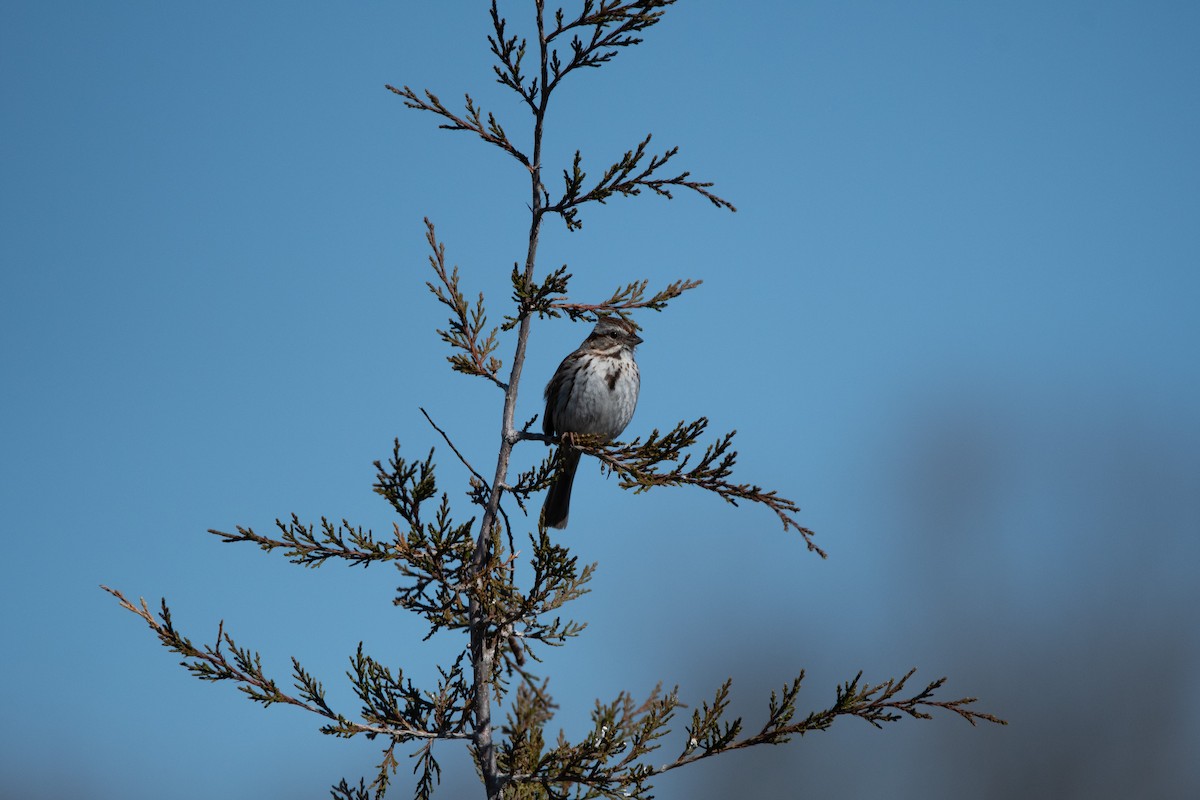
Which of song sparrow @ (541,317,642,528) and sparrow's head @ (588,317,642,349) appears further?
sparrow's head @ (588,317,642,349)

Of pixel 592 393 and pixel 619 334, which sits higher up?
pixel 619 334

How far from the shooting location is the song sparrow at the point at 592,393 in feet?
22.1

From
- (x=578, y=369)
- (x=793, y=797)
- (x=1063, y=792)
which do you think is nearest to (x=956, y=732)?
(x=1063, y=792)

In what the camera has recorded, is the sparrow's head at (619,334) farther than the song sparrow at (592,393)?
Yes

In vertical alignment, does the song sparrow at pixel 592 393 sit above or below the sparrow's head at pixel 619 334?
below

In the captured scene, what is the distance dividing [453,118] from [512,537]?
2.03 metres

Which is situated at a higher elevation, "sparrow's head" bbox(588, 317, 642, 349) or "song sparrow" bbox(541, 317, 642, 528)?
"sparrow's head" bbox(588, 317, 642, 349)

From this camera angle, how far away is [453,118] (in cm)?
512

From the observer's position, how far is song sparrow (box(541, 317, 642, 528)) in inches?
266

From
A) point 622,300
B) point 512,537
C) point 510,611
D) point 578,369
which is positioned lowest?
point 510,611

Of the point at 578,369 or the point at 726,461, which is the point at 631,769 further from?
the point at 578,369

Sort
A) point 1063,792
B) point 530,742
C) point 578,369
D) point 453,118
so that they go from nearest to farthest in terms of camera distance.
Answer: point 530,742
point 453,118
point 578,369
point 1063,792

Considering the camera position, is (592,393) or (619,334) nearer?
(592,393)

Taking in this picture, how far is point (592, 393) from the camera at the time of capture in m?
6.80
